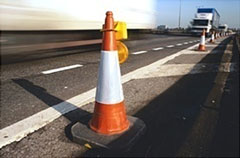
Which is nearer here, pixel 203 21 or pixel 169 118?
pixel 169 118

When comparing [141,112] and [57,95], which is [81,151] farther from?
[57,95]

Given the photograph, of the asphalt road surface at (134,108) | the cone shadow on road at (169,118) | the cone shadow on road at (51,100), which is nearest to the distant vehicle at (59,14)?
the asphalt road surface at (134,108)

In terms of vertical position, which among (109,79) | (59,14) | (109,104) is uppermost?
(59,14)

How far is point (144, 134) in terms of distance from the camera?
238cm

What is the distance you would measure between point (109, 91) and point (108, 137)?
44 centimetres

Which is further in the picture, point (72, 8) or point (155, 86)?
point (72, 8)

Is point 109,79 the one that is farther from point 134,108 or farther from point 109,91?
point 134,108

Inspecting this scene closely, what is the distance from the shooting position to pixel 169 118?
2770mm

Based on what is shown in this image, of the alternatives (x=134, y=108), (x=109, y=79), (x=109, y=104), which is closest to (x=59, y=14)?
(x=134, y=108)

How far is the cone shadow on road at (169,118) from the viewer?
2.08 meters

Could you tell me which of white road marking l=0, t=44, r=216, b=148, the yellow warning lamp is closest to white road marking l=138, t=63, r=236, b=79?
white road marking l=0, t=44, r=216, b=148

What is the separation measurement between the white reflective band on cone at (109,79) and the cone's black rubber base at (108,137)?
0.33m

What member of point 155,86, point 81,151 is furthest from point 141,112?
point 155,86

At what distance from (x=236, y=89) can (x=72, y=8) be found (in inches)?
181
